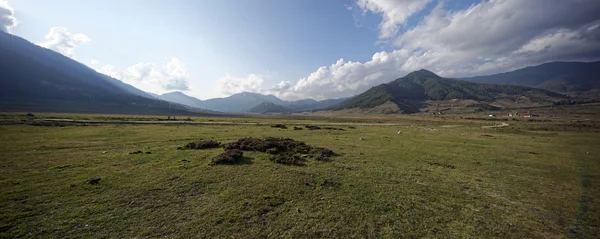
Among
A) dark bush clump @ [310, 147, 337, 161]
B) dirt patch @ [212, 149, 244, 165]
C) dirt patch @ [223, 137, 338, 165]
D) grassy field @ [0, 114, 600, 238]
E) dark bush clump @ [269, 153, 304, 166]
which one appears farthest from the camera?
dark bush clump @ [310, 147, 337, 161]

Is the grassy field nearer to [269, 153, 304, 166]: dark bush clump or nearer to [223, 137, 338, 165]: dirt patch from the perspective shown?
[269, 153, 304, 166]: dark bush clump

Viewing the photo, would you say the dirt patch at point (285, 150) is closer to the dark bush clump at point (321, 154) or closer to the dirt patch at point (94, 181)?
the dark bush clump at point (321, 154)

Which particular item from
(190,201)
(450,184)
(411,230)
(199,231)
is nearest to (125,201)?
(190,201)

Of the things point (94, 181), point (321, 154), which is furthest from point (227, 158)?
point (321, 154)

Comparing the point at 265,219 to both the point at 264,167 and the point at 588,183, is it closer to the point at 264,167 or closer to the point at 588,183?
the point at 264,167

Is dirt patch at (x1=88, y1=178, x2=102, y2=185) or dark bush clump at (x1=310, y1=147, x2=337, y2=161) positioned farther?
dark bush clump at (x1=310, y1=147, x2=337, y2=161)

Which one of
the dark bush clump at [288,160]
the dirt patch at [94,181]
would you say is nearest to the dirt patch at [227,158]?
the dark bush clump at [288,160]

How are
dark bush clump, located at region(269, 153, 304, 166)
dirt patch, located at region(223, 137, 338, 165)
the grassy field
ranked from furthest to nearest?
dirt patch, located at region(223, 137, 338, 165) → dark bush clump, located at region(269, 153, 304, 166) → the grassy field

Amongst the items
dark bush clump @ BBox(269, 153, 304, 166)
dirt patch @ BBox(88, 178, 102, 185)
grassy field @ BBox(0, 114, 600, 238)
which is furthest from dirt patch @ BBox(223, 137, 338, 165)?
dirt patch @ BBox(88, 178, 102, 185)

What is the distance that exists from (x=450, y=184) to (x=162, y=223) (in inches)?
710

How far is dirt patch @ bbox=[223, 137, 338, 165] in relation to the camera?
20.2 metres

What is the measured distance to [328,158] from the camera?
21.4m

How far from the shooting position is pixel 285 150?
24.2m

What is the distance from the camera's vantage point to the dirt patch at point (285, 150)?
20.2m
